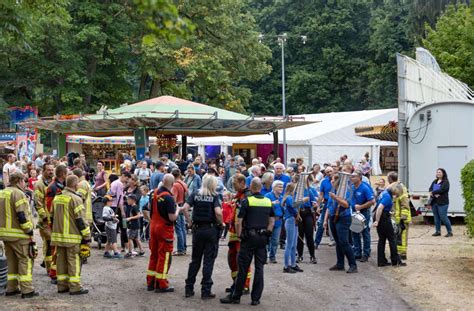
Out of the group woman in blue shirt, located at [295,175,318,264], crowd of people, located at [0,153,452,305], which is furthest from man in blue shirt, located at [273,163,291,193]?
woman in blue shirt, located at [295,175,318,264]

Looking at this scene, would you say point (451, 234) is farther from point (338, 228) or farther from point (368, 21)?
point (368, 21)

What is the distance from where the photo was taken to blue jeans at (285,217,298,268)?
12445mm

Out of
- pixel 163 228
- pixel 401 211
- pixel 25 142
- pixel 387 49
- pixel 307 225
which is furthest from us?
pixel 387 49

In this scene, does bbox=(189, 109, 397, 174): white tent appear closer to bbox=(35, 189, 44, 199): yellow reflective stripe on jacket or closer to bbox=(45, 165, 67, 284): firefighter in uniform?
bbox=(35, 189, 44, 199): yellow reflective stripe on jacket

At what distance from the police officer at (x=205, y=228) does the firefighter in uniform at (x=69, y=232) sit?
1582 millimetres

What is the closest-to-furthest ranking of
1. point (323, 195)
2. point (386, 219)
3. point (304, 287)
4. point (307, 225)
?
point (304, 287) → point (386, 219) → point (307, 225) → point (323, 195)

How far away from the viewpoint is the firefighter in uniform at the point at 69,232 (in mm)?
10211

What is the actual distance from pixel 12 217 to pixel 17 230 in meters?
0.20

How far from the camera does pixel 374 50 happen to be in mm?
62281

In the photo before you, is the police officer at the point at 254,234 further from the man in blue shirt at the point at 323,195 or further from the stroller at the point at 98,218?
the stroller at the point at 98,218

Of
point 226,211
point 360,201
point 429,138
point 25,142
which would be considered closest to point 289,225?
point 226,211

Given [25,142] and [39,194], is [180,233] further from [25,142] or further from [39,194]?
[25,142]

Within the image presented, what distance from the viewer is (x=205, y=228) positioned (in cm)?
1023

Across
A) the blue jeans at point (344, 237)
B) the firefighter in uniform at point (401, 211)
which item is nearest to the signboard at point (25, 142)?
the firefighter in uniform at point (401, 211)
